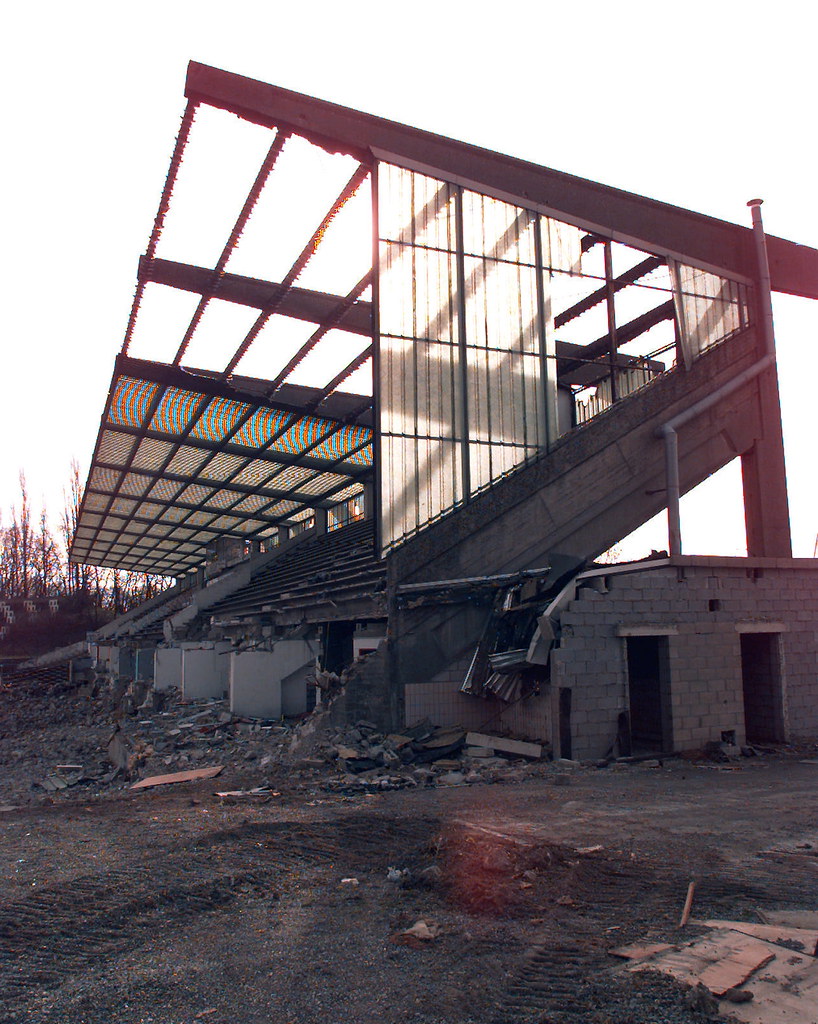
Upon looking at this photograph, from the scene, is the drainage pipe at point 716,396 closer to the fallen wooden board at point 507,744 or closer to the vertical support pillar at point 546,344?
the vertical support pillar at point 546,344

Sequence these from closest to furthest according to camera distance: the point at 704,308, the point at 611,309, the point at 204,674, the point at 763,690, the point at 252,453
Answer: the point at 763,690, the point at 611,309, the point at 204,674, the point at 704,308, the point at 252,453

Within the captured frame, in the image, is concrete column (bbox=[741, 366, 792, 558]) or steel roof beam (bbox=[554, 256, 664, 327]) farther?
concrete column (bbox=[741, 366, 792, 558])

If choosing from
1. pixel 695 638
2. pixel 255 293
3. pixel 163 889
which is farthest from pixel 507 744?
pixel 255 293

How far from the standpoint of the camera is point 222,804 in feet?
33.1

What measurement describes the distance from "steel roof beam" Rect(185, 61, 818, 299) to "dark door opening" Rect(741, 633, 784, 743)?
10.5 m

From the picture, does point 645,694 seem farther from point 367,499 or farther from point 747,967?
point 367,499

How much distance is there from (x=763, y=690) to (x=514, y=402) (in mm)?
7697

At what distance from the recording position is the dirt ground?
434 cm

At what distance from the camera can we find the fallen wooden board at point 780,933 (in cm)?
475

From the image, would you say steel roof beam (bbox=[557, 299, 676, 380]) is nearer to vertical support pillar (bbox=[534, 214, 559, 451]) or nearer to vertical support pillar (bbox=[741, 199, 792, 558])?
vertical support pillar (bbox=[741, 199, 792, 558])

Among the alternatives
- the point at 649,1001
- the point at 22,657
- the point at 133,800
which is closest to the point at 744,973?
the point at 649,1001

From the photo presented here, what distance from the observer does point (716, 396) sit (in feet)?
64.8

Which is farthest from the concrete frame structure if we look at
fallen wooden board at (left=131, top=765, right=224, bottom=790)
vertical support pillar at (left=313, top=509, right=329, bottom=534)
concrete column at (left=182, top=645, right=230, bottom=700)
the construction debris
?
vertical support pillar at (left=313, top=509, right=329, bottom=534)

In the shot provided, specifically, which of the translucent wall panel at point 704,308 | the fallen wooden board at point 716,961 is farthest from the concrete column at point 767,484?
the fallen wooden board at point 716,961
